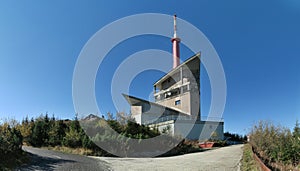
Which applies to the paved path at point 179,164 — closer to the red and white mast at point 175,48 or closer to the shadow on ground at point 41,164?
the shadow on ground at point 41,164

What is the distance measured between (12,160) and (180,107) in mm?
22865

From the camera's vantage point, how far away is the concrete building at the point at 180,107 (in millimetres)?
23422

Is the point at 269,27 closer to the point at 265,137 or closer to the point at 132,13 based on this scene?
the point at 265,137

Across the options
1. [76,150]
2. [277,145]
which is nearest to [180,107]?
[76,150]

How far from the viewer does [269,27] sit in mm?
13133

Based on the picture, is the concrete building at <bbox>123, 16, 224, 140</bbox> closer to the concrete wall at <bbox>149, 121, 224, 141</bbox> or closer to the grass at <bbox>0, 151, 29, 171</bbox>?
the concrete wall at <bbox>149, 121, 224, 141</bbox>

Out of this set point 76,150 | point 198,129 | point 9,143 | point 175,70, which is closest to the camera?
point 9,143

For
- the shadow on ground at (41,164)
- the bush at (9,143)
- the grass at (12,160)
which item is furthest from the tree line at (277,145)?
the bush at (9,143)

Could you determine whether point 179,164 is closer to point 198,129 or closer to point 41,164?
point 41,164

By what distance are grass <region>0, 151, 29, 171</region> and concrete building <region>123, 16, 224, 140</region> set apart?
14.1 metres

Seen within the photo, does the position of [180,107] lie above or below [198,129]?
above

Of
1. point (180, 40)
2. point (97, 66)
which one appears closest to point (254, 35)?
point (97, 66)

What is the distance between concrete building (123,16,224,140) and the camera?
23422 millimetres

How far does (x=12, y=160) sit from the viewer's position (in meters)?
7.94
